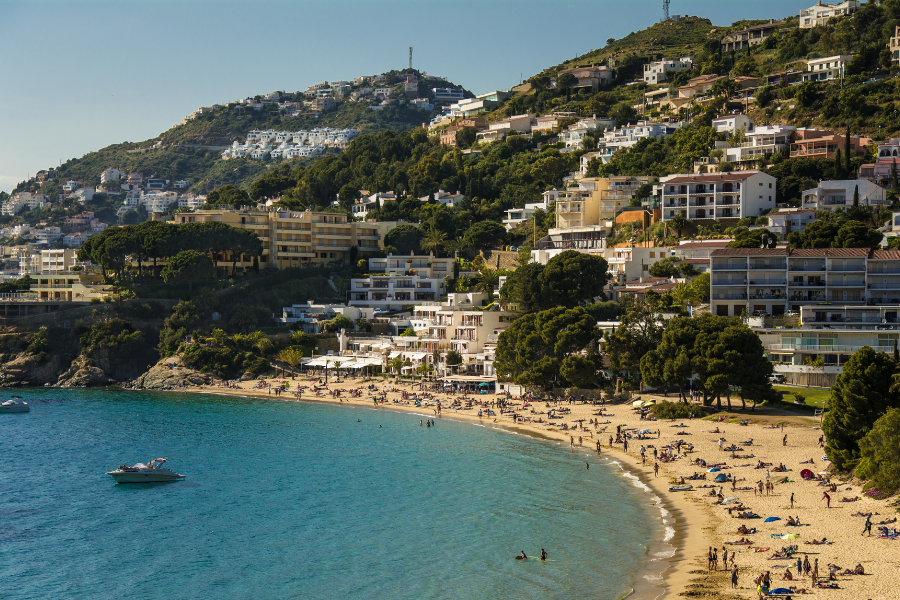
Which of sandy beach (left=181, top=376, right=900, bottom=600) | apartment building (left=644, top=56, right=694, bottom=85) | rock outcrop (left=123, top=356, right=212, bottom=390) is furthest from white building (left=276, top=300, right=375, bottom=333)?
apartment building (left=644, top=56, right=694, bottom=85)

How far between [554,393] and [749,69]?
68.6 metres

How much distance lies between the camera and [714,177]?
3226 inches

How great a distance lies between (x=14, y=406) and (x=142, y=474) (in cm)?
3070

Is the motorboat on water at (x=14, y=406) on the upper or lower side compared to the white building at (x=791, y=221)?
lower

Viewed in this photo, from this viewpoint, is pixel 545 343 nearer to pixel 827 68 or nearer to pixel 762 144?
pixel 762 144

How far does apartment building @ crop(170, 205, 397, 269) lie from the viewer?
337ft

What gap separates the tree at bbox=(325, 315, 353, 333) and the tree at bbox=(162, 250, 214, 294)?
47.4 ft

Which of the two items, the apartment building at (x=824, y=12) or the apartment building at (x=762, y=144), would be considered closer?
the apartment building at (x=762, y=144)

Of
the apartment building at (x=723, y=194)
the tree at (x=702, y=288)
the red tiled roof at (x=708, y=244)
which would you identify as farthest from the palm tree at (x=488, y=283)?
the tree at (x=702, y=288)

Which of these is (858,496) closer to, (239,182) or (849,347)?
(849,347)

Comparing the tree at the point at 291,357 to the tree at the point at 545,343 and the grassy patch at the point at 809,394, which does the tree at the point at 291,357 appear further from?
the grassy patch at the point at 809,394

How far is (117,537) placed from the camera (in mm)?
36438

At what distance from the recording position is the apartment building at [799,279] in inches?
2475

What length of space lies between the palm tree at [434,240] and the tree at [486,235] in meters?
2.85
